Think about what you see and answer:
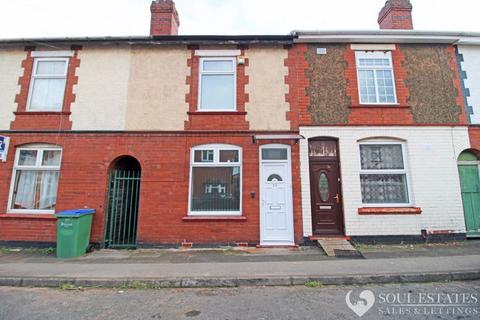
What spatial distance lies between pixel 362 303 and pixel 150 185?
5.99 m

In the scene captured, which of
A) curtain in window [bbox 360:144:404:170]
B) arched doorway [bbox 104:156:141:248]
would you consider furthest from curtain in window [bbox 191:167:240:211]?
curtain in window [bbox 360:144:404:170]

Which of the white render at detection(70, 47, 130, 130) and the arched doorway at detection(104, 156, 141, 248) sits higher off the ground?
the white render at detection(70, 47, 130, 130)

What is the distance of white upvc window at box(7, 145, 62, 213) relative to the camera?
757cm

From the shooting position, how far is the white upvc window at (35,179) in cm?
757

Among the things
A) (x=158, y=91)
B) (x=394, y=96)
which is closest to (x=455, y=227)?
(x=394, y=96)

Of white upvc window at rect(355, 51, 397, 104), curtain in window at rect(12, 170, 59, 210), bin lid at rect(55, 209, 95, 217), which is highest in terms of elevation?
white upvc window at rect(355, 51, 397, 104)

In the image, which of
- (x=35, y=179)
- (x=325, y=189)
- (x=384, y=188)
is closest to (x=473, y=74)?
(x=384, y=188)

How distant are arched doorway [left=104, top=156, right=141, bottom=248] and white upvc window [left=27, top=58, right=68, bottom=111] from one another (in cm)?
295

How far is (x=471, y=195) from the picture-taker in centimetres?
763

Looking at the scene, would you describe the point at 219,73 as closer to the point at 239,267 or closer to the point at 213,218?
the point at 213,218

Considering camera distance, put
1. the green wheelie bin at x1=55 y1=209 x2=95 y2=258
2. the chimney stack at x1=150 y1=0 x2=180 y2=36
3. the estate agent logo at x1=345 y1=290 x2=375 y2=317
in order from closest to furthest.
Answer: the estate agent logo at x1=345 y1=290 x2=375 y2=317, the green wheelie bin at x1=55 y1=209 x2=95 y2=258, the chimney stack at x1=150 y1=0 x2=180 y2=36

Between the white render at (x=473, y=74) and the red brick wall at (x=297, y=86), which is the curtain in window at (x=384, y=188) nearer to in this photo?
the red brick wall at (x=297, y=86)

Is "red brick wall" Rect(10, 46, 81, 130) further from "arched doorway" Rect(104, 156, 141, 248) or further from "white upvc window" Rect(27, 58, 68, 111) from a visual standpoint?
"arched doorway" Rect(104, 156, 141, 248)

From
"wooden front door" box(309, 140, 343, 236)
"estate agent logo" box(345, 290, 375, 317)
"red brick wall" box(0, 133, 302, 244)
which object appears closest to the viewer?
"estate agent logo" box(345, 290, 375, 317)
